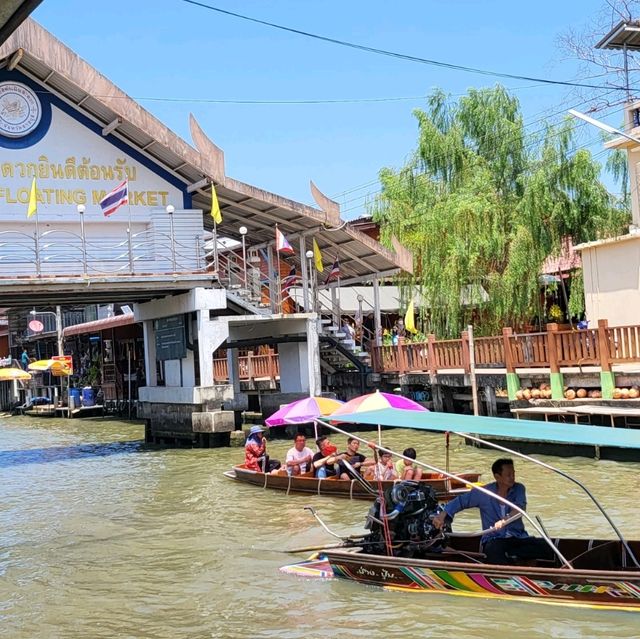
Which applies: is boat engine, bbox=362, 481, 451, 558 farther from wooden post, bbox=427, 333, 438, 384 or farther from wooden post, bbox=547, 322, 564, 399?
wooden post, bbox=427, 333, 438, 384

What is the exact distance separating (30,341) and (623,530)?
50.3 metres

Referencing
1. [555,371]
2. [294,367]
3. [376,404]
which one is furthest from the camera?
[294,367]

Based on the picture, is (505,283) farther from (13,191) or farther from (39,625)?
(39,625)

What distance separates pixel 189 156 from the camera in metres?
25.6

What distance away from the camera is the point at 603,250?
24.7 m

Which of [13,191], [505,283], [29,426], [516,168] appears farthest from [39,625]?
[29,426]

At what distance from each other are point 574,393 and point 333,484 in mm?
7214

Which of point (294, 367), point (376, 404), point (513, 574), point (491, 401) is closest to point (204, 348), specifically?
point (294, 367)

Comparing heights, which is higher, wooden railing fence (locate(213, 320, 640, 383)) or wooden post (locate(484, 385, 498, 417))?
wooden railing fence (locate(213, 320, 640, 383))

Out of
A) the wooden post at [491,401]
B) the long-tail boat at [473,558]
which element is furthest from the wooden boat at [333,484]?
the wooden post at [491,401]

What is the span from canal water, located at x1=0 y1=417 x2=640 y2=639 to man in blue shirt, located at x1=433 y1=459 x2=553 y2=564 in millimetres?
595

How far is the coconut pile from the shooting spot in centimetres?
1916

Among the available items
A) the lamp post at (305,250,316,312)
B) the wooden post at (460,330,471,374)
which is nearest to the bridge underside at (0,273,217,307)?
the lamp post at (305,250,316,312)

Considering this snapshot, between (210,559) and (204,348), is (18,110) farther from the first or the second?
(210,559)
